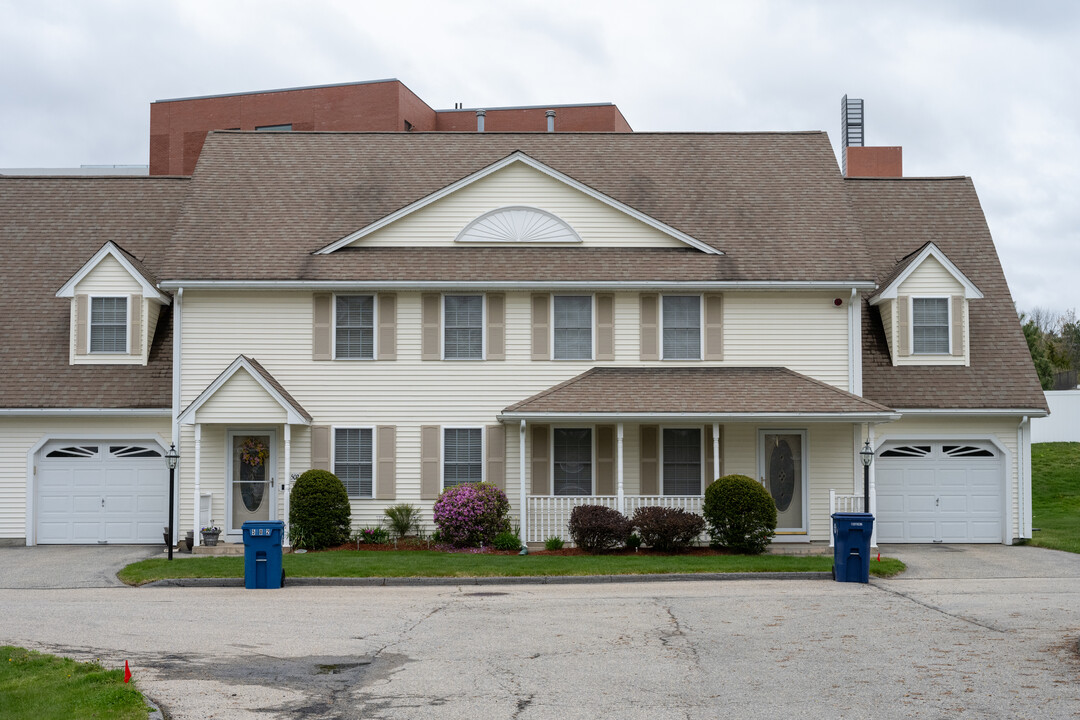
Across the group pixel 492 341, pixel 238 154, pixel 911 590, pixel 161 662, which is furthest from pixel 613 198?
pixel 161 662

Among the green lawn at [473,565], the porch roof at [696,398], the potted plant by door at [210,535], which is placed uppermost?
the porch roof at [696,398]

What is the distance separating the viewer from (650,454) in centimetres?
2311


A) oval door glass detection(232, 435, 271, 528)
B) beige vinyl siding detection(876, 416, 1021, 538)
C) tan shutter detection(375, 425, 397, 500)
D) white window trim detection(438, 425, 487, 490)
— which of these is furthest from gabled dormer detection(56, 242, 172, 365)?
beige vinyl siding detection(876, 416, 1021, 538)

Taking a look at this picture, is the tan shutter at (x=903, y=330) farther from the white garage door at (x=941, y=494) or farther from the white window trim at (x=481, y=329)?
the white window trim at (x=481, y=329)

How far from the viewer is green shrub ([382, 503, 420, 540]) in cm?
2272

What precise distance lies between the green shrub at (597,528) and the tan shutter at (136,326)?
9.80m

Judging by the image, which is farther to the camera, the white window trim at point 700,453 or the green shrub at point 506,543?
the white window trim at point 700,453

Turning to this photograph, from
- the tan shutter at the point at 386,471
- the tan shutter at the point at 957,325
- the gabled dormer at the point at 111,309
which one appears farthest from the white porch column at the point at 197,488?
the tan shutter at the point at 957,325

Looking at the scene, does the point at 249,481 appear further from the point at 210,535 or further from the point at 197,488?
the point at 210,535

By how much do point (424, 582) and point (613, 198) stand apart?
963 cm

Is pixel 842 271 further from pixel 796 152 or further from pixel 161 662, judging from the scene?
pixel 161 662

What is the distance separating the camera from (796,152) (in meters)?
26.9

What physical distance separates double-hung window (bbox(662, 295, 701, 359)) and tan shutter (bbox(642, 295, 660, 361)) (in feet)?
0.54

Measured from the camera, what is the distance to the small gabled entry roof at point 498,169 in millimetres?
23625
